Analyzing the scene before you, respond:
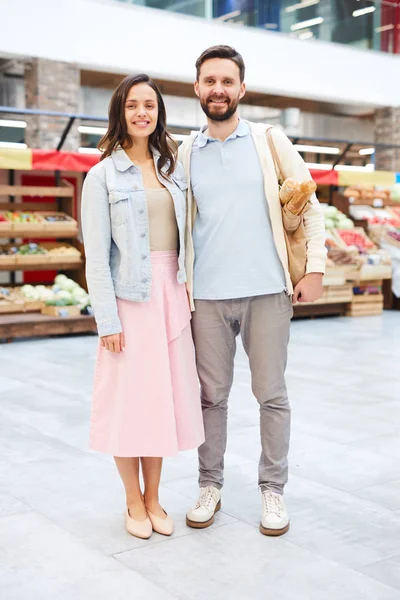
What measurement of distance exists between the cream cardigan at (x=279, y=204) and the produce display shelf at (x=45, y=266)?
6163 millimetres

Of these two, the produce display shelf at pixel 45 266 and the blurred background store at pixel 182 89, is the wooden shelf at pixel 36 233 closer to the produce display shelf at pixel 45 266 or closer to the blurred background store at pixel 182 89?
the blurred background store at pixel 182 89

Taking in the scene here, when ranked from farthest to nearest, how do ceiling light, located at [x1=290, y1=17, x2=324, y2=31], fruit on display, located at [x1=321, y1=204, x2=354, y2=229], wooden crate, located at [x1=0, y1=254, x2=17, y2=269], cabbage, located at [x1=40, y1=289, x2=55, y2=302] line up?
ceiling light, located at [x1=290, y1=17, x2=324, y2=31] → fruit on display, located at [x1=321, y1=204, x2=354, y2=229] → cabbage, located at [x1=40, y1=289, x2=55, y2=302] → wooden crate, located at [x1=0, y1=254, x2=17, y2=269]

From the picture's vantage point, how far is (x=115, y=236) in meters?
2.82

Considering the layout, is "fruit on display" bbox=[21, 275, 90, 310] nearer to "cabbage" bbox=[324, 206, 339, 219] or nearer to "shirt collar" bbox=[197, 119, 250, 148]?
"cabbage" bbox=[324, 206, 339, 219]

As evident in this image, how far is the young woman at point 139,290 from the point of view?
9.21 feet

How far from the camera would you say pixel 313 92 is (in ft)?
47.0

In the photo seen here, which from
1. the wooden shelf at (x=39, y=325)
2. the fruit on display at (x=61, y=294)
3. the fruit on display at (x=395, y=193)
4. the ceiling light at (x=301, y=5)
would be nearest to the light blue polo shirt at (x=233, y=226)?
the wooden shelf at (x=39, y=325)

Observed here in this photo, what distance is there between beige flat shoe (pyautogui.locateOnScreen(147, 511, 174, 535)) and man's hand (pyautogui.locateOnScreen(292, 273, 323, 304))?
969mm

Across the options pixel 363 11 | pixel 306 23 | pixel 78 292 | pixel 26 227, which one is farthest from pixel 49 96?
pixel 363 11

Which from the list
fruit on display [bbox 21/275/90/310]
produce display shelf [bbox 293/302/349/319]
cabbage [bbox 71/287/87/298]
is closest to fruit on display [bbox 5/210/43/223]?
fruit on display [bbox 21/275/90/310]

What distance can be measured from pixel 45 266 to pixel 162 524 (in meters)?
6.46

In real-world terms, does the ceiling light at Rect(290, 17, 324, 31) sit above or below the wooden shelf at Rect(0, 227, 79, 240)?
above

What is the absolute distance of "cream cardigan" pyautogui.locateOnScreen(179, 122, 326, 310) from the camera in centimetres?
293

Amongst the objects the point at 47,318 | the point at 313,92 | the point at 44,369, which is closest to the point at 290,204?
the point at 44,369
